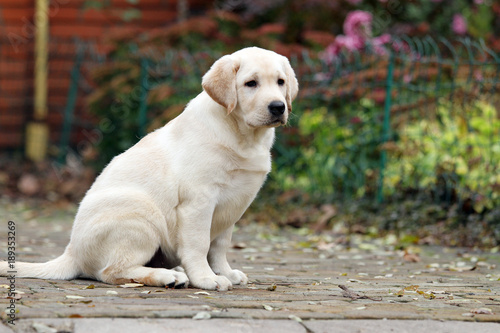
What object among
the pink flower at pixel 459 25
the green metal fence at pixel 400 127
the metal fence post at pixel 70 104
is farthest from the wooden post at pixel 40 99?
the pink flower at pixel 459 25

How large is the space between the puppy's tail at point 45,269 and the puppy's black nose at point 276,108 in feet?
4.82

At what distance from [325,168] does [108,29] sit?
6.50 meters

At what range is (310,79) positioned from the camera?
913cm

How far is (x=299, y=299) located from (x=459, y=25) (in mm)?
9461

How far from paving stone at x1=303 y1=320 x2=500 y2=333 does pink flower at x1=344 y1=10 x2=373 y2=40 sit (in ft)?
25.0

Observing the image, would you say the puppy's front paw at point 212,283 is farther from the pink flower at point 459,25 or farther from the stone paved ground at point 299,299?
the pink flower at point 459,25

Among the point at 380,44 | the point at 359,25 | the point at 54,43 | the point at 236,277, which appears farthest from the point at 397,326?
the point at 54,43

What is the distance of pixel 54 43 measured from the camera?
1352 centimetres

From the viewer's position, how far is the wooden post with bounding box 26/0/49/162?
43.8 feet

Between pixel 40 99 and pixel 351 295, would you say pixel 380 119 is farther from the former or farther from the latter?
pixel 40 99

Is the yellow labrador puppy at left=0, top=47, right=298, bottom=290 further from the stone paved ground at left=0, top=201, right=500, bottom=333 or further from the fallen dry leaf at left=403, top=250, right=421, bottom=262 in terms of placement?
the fallen dry leaf at left=403, top=250, right=421, bottom=262

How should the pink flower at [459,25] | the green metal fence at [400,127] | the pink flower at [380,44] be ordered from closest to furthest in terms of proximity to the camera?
1. the green metal fence at [400,127]
2. the pink flower at [380,44]
3. the pink flower at [459,25]

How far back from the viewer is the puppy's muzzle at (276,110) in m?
4.06

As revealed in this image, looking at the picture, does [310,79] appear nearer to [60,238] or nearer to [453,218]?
[453,218]
